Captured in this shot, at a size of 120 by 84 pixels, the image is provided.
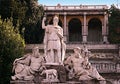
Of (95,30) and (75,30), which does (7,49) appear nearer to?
(95,30)

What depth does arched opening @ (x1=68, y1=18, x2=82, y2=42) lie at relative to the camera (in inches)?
2421

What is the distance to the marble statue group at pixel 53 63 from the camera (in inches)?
785

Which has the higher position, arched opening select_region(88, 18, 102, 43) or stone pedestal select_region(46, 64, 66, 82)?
arched opening select_region(88, 18, 102, 43)

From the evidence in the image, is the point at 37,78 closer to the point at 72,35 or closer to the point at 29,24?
the point at 29,24

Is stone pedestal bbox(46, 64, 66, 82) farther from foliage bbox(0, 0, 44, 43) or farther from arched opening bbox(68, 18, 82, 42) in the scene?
arched opening bbox(68, 18, 82, 42)

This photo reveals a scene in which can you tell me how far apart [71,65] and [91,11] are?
39.7 m

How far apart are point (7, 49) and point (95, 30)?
109 ft

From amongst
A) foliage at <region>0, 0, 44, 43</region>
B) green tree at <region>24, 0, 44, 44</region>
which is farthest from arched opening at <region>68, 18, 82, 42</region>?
green tree at <region>24, 0, 44, 44</region>

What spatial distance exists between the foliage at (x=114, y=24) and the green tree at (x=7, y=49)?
1848cm

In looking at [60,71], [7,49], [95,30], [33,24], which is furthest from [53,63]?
[95,30]

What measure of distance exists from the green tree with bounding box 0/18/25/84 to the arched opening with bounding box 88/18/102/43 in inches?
1135

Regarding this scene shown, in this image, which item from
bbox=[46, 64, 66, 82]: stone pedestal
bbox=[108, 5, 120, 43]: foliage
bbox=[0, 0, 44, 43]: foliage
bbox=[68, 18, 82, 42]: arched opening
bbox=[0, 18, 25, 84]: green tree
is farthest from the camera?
bbox=[68, 18, 82, 42]: arched opening

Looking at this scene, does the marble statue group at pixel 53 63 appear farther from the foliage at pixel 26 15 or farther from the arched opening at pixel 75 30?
the arched opening at pixel 75 30

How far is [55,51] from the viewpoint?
20844 millimetres
